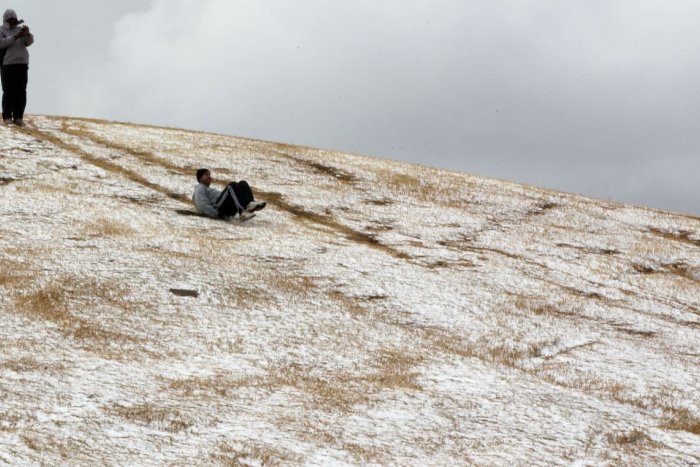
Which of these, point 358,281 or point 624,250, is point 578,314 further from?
point 624,250

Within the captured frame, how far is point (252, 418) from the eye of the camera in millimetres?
15953

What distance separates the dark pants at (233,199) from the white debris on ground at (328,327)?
60 centimetres

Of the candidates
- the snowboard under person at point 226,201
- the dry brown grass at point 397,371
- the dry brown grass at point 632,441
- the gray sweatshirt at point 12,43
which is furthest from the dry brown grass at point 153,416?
the gray sweatshirt at point 12,43

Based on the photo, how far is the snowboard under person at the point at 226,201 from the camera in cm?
3288

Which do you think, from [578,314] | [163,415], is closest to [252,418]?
[163,415]

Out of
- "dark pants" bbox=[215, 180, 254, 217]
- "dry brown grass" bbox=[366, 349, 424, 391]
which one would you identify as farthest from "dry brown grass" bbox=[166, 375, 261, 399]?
"dark pants" bbox=[215, 180, 254, 217]

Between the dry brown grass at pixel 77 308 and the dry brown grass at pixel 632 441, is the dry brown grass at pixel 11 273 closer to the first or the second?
the dry brown grass at pixel 77 308

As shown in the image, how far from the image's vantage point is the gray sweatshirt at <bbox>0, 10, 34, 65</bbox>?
135 feet

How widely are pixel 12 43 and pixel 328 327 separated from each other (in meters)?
27.4

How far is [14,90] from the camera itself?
43375 millimetres

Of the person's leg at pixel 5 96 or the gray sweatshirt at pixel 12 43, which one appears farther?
the person's leg at pixel 5 96

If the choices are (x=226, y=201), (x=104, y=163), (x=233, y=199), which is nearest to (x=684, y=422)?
(x=233, y=199)

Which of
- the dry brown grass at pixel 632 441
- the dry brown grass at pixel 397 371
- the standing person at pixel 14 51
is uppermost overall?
the standing person at pixel 14 51

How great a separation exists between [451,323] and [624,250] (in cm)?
1546
